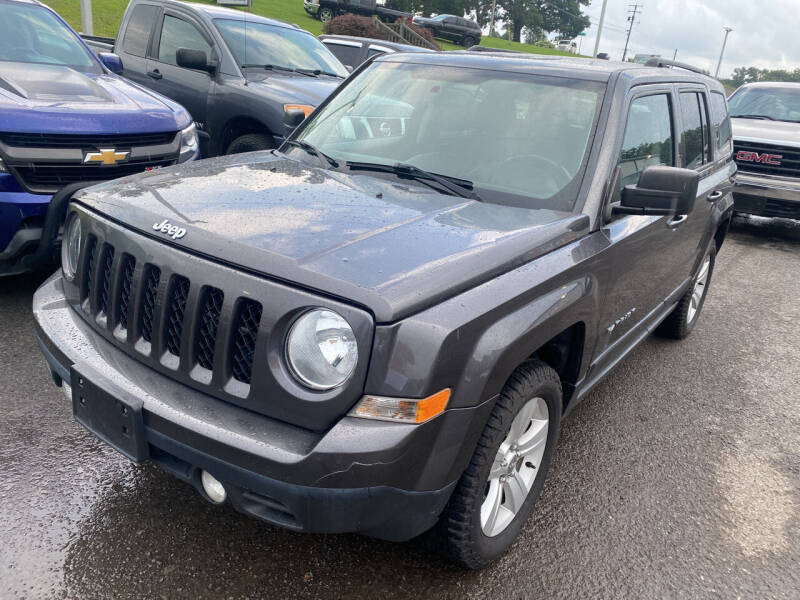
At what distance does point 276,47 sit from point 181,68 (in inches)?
41.3

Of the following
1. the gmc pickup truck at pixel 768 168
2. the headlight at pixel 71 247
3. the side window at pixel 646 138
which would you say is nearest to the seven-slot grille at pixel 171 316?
the headlight at pixel 71 247

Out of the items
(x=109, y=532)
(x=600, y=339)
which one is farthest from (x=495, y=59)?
(x=109, y=532)

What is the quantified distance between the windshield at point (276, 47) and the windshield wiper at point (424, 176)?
4321mm

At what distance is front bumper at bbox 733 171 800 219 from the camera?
320 inches

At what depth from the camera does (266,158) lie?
3.23 metres

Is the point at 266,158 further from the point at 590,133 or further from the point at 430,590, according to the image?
the point at 430,590

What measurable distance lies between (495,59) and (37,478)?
286cm

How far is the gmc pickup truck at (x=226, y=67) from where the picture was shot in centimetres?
623

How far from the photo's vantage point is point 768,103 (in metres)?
9.47

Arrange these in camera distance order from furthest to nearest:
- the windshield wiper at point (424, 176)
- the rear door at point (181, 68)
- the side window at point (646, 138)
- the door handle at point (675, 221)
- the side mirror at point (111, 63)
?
the rear door at point (181, 68) → the side mirror at point (111, 63) → the door handle at point (675, 221) → the side window at point (646, 138) → the windshield wiper at point (424, 176)

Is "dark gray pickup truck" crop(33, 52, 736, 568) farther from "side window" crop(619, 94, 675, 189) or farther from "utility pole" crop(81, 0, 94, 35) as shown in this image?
"utility pole" crop(81, 0, 94, 35)

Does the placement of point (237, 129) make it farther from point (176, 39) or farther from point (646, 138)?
point (646, 138)

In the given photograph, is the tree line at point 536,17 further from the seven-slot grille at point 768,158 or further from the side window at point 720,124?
the side window at point 720,124

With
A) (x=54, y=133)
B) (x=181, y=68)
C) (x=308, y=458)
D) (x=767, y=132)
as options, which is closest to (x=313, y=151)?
(x=54, y=133)
